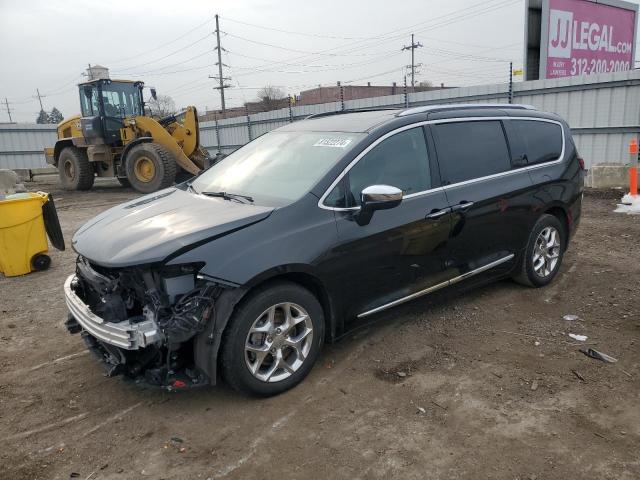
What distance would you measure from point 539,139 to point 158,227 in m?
3.74

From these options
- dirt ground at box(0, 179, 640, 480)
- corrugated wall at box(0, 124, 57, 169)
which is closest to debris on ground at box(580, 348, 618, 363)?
dirt ground at box(0, 179, 640, 480)

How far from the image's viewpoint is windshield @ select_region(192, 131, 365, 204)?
3674mm

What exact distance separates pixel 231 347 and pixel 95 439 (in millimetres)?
945

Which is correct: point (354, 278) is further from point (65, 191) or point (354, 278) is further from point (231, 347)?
point (65, 191)

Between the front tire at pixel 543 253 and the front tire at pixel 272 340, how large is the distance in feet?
8.27

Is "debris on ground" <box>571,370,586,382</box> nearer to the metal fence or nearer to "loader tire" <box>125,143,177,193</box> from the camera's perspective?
the metal fence

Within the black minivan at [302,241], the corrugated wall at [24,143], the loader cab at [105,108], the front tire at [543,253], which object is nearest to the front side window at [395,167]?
the black minivan at [302,241]

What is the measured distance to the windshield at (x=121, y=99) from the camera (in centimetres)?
1504

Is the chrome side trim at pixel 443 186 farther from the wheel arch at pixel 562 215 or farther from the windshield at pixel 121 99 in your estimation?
the windshield at pixel 121 99

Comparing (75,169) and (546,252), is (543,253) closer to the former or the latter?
(546,252)

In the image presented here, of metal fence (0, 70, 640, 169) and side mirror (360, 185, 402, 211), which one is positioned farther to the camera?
metal fence (0, 70, 640, 169)

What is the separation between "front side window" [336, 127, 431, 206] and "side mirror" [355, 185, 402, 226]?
101 mm

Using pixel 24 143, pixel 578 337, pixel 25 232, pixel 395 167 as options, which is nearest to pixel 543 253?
pixel 578 337

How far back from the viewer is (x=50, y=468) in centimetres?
278
